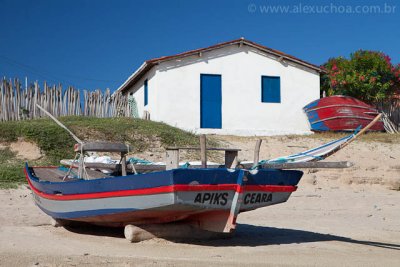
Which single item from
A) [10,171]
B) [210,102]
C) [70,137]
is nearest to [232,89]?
[210,102]

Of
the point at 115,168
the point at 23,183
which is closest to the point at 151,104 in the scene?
the point at 23,183

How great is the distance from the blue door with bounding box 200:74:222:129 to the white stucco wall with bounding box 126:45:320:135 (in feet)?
0.57

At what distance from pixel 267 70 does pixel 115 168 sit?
1331 cm

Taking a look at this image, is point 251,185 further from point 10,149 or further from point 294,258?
point 10,149

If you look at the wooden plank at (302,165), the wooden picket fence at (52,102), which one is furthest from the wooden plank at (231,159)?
the wooden picket fence at (52,102)

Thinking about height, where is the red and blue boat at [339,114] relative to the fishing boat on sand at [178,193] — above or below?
above

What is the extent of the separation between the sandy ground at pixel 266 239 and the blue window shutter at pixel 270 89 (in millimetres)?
7509

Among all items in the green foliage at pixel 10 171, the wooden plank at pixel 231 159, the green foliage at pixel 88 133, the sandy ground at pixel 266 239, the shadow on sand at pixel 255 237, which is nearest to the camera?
the sandy ground at pixel 266 239

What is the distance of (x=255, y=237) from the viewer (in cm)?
778

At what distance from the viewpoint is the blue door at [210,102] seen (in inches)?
797

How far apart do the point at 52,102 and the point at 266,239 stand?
12.2 meters

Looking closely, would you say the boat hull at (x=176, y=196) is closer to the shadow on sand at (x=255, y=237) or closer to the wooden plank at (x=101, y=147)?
the shadow on sand at (x=255, y=237)

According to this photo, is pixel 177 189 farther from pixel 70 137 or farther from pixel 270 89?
pixel 270 89

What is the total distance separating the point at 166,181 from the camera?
5.95 meters
